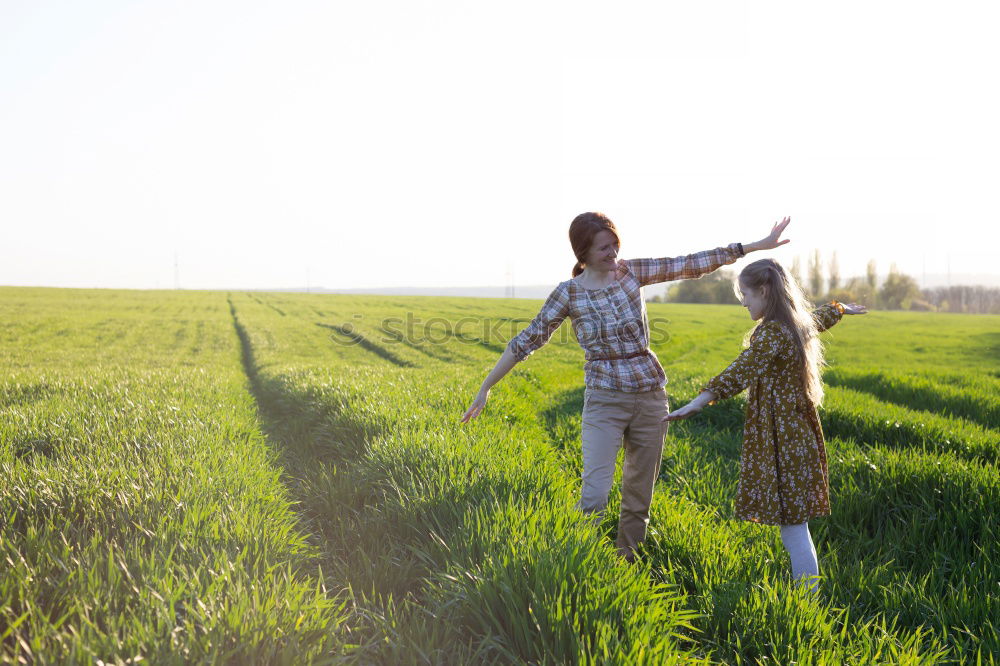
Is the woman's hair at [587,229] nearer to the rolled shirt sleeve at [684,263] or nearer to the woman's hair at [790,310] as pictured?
the rolled shirt sleeve at [684,263]

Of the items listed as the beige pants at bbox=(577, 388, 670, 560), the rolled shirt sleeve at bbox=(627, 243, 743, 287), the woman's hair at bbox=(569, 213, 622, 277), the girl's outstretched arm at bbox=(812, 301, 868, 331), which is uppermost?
the woman's hair at bbox=(569, 213, 622, 277)

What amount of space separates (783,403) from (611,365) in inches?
41.8

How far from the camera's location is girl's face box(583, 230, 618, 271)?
3.49 m

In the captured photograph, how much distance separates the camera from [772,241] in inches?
152

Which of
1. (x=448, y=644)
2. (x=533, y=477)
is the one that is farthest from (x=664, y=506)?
(x=448, y=644)

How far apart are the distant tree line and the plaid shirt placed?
69071 mm

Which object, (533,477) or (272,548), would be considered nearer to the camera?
(272,548)

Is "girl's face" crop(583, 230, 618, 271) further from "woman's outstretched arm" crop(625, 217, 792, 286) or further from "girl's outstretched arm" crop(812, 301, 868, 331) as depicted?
"girl's outstretched arm" crop(812, 301, 868, 331)

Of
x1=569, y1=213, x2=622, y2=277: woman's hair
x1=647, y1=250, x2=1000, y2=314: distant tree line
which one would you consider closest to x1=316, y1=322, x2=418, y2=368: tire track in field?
x1=569, y1=213, x2=622, y2=277: woman's hair

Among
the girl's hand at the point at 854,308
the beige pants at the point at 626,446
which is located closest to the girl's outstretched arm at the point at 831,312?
the girl's hand at the point at 854,308

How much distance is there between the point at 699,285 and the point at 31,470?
76.2m

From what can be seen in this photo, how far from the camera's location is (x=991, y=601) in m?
3.48

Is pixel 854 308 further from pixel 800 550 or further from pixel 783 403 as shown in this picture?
pixel 800 550

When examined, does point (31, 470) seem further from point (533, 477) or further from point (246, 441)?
point (533, 477)
